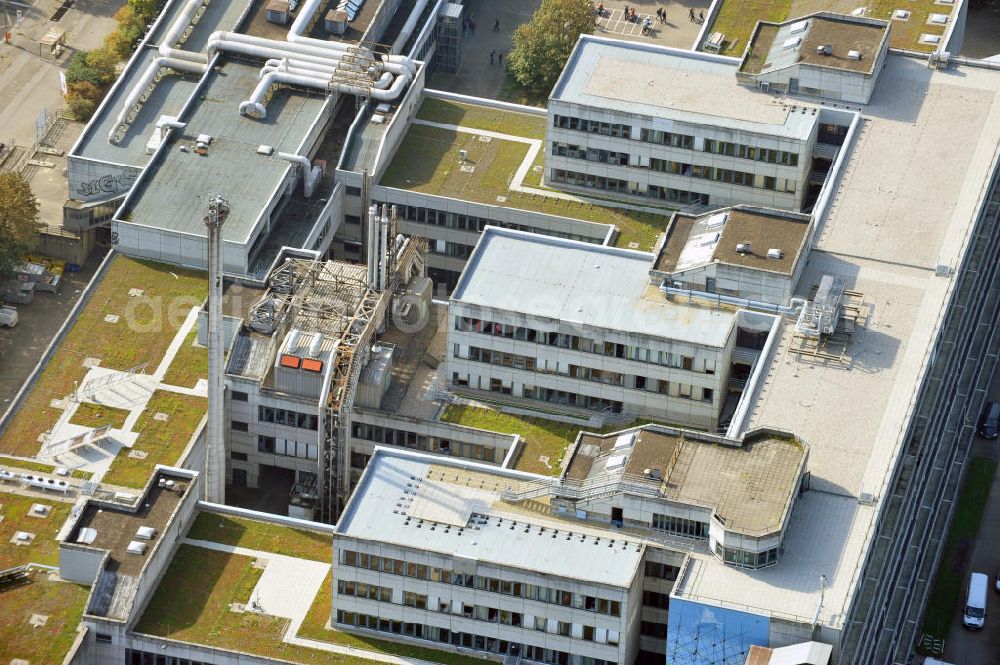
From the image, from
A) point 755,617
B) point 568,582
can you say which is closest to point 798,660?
point 755,617

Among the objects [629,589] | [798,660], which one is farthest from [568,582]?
[798,660]

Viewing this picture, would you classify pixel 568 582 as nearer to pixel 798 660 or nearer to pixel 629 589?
pixel 629 589

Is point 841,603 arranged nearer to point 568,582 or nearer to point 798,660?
point 798,660

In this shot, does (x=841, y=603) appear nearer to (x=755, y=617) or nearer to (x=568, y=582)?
(x=755, y=617)
